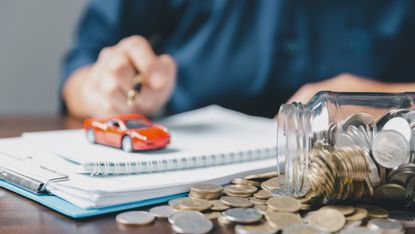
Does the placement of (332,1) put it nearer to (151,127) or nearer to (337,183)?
(151,127)

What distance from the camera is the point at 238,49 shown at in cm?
125

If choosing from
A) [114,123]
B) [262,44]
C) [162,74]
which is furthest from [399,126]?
[262,44]

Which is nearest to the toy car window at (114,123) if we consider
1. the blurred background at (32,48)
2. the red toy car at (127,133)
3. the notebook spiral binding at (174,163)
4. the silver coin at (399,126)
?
the red toy car at (127,133)

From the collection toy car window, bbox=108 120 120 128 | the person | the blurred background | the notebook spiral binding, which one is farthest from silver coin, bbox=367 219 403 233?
the blurred background

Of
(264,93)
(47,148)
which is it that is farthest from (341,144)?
(264,93)

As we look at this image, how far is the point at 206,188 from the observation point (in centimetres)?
53

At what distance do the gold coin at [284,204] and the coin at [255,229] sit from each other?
0.03 metres

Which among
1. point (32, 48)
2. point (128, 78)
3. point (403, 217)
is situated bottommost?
point (403, 217)

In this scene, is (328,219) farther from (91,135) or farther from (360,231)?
(91,135)

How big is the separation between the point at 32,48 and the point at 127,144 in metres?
1.19

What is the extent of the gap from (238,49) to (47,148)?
698 millimetres

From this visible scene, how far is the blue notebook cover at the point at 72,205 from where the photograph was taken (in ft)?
1.56

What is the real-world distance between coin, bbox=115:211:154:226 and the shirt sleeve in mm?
792

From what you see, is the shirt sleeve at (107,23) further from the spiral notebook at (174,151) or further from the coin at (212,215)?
the coin at (212,215)
